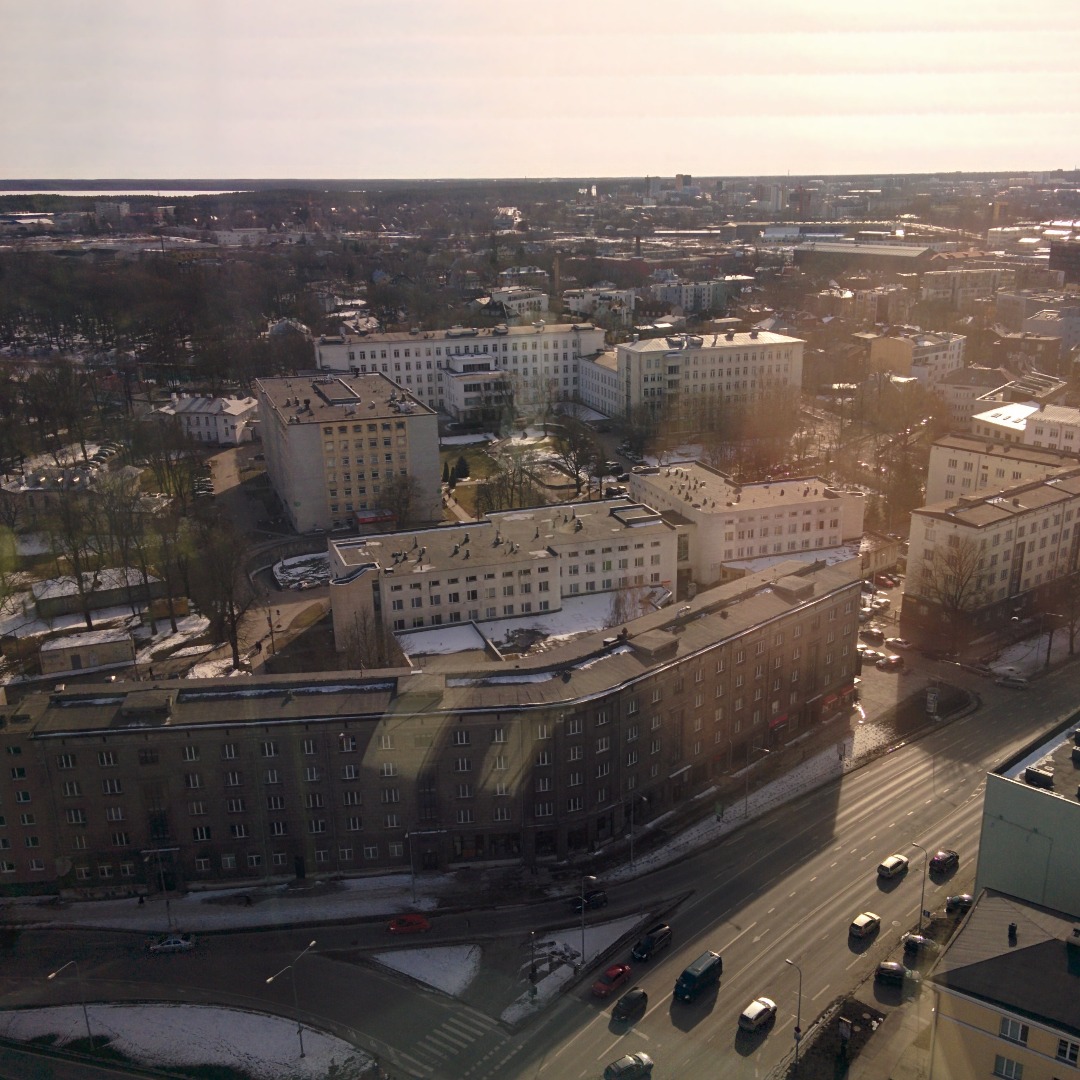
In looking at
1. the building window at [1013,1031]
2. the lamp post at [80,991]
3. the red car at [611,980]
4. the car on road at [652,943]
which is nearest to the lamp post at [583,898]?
the red car at [611,980]

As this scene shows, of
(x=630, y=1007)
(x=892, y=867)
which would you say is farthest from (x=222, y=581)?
(x=892, y=867)

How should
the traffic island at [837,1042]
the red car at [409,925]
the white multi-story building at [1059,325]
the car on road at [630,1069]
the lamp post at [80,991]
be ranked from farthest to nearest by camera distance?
the white multi-story building at [1059,325]
the red car at [409,925]
the lamp post at [80,991]
the traffic island at [837,1042]
the car on road at [630,1069]

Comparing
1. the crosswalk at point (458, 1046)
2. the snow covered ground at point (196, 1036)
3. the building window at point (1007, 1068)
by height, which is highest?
the building window at point (1007, 1068)

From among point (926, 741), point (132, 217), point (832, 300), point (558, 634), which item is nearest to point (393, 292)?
point (832, 300)

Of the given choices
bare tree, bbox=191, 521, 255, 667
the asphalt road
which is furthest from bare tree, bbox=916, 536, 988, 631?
bare tree, bbox=191, 521, 255, 667

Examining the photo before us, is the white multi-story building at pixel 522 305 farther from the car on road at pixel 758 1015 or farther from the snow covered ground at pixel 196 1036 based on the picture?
the car on road at pixel 758 1015

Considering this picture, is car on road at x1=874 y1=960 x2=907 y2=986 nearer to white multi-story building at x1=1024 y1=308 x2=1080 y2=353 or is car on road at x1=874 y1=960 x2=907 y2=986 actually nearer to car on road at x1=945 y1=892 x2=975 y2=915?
car on road at x1=945 y1=892 x2=975 y2=915

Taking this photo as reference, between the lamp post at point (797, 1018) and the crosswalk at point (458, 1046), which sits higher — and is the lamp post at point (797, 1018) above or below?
above
